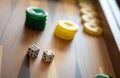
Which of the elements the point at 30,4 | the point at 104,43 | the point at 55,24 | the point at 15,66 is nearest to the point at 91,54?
the point at 104,43

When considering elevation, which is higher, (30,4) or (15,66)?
(30,4)

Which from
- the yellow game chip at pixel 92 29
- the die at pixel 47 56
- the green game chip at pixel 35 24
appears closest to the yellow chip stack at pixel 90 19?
the yellow game chip at pixel 92 29

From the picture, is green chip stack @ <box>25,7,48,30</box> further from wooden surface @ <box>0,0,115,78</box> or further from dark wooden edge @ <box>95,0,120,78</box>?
dark wooden edge @ <box>95,0,120,78</box>

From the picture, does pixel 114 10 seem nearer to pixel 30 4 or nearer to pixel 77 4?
pixel 77 4

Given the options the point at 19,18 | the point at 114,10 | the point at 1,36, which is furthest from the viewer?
the point at 114,10

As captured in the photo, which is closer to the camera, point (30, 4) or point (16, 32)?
point (16, 32)

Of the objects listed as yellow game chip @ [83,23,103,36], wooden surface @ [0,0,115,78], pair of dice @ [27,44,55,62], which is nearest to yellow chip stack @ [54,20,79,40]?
wooden surface @ [0,0,115,78]

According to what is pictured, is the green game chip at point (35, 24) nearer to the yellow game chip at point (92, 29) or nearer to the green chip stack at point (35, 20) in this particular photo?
the green chip stack at point (35, 20)
